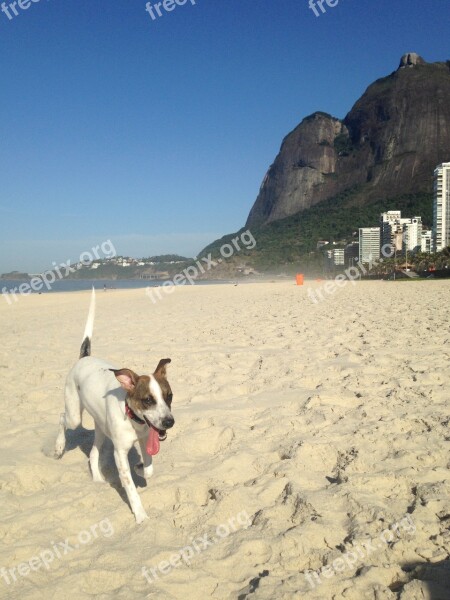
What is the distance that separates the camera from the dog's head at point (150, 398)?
3.21m

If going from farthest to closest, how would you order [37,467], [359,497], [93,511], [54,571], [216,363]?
[216,363]
[37,467]
[93,511]
[359,497]
[54,571]

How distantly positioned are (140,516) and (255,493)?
912 millimetres

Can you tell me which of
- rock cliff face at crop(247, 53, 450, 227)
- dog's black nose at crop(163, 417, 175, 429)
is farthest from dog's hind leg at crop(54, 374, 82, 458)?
rock cliff face at crop(247, 53, 450, 227)

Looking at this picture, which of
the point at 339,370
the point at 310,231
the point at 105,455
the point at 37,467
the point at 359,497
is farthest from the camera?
the point at 310,231

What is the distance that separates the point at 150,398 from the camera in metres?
3.27

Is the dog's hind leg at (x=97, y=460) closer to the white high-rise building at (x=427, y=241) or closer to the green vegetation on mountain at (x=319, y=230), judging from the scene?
the white high-rise building at (x=427, y=241)

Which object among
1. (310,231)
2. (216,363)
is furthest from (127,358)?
(310,231)

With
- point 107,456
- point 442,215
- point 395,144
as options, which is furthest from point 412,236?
→ point 107,456

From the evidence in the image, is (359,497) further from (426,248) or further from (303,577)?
(426,248)

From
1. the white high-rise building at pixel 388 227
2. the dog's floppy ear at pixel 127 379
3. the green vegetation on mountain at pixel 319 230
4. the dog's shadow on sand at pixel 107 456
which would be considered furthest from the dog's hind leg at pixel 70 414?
the green vegetation on mountain at pixel 319 230

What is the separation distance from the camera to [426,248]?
103m

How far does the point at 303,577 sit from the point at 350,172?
20039 centimetres

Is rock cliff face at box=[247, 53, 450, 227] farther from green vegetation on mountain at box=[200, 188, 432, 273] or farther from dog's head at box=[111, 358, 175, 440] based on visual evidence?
dog's head at box=[111, 358, 175, 440]

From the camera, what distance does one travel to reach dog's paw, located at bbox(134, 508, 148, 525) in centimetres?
326
